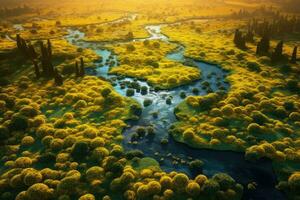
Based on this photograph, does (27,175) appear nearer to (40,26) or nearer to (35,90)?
(35,90)

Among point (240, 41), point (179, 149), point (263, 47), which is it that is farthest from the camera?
point (240, 41)

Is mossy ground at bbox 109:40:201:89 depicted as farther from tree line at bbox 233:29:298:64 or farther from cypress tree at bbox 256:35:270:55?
cypress tree at bbox 256:35:270:55

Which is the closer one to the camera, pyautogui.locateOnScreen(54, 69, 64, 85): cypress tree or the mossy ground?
pyautogui.locateOnScreen(54, 69, 64, 85): cypress tree

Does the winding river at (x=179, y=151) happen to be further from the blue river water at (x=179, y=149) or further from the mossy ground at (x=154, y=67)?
the mossy ground at (x=154, y=67)

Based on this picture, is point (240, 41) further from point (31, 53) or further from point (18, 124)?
point (18, 124)

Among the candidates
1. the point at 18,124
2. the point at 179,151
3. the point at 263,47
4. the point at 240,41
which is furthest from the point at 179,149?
the point at 240,41

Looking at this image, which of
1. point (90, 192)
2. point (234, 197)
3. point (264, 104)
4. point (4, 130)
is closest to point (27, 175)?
point (90, 192)

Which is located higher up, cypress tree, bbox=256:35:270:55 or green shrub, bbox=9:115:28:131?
cypress tree, bbox=256:35:270:55

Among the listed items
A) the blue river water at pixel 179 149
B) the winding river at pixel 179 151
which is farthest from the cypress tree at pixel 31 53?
the blue river water at pixel 179 149

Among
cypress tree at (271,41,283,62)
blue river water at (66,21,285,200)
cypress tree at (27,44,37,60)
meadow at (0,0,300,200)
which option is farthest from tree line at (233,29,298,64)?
cypress tree at (27,44,37,60)
